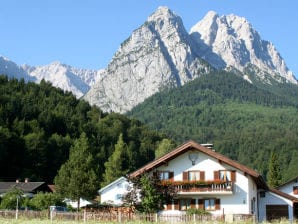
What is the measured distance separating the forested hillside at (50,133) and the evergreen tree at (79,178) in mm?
29557

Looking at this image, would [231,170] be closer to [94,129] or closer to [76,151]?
[76,151]

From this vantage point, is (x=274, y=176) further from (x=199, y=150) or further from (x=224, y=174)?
(x=199, y=150)

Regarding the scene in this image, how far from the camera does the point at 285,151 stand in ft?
626

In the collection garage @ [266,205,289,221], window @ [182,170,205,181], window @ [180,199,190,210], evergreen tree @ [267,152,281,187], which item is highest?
evergreen tree @ [267,152,281,187]

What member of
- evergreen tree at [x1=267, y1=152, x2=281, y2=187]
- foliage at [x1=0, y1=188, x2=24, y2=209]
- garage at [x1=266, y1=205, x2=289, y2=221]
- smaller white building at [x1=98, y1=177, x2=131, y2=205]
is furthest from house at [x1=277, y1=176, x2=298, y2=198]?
foliage at [x1=0, y1=188, x2=24, y2=209]

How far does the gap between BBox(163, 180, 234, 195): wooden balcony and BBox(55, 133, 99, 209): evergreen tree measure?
12641 mm

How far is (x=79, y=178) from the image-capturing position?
196ft

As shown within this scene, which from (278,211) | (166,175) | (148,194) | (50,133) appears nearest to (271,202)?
(278,211)

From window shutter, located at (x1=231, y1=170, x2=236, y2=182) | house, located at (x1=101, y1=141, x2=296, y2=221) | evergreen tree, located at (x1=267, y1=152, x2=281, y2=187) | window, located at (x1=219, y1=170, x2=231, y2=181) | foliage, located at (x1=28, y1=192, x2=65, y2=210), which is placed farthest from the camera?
evergreen tree, located at (x1=267, y1=152, x2=281, y2=187)

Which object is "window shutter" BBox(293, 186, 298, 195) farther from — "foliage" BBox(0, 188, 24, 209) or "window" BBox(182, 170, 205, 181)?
"foliage" BBox(0, 188, 24, 209)

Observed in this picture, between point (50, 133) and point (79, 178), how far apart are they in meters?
76.4

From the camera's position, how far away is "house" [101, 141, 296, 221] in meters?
50.8

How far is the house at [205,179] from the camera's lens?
5078 centimetres

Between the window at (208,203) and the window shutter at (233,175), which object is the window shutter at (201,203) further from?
the window shutter at (233,175)
